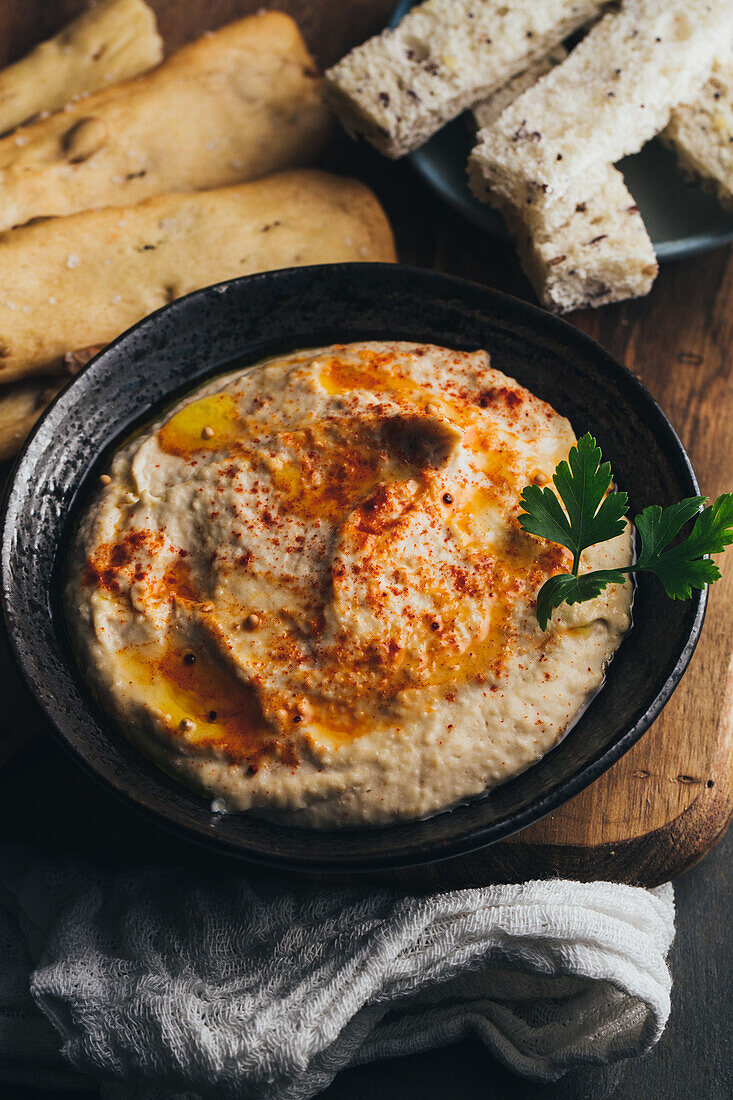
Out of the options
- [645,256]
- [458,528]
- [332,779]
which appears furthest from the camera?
[645,256]

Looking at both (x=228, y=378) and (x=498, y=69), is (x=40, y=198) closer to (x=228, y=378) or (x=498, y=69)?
(x=228, y=378)

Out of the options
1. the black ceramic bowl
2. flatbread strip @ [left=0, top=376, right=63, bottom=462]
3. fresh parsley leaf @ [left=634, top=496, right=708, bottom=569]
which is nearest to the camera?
the black ceramic bowl

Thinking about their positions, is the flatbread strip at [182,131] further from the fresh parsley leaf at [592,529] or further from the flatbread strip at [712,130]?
the fresh parsley leaf at [592,529]

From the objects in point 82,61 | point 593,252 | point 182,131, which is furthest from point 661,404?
point 82,61

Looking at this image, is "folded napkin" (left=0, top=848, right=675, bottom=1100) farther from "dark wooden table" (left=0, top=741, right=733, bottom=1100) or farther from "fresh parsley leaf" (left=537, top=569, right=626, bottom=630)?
"fresh parsley leaf" (left=537, top=569, right=626, bottom=630)

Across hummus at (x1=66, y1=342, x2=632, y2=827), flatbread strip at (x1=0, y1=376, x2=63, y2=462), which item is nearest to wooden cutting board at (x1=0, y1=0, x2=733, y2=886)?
hummus at (x1=66, y1=342, x2=632, y2=827)

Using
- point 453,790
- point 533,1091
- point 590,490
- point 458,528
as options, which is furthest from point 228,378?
point 533,1091

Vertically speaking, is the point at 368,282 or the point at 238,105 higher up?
the point at 238,105
